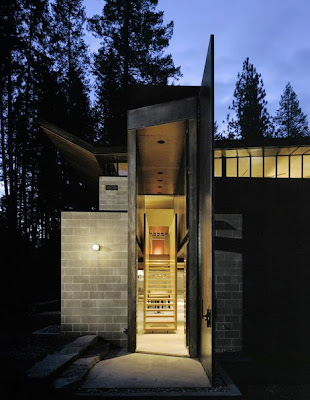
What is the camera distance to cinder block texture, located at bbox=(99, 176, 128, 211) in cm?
1280

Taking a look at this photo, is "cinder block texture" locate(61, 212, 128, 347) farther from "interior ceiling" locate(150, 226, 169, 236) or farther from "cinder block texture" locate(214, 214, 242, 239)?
"interior ceiling" locate(150, 226, 169, 236)

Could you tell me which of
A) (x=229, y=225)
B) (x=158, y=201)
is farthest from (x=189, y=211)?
(x=158, y=201)

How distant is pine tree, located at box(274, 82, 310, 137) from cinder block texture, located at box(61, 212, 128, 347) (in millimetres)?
33332

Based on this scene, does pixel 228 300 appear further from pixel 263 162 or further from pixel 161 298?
pixel 263 162

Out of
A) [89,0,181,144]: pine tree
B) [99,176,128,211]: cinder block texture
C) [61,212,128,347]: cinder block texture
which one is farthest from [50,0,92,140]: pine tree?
[61,212,128,347]: cinder block texture

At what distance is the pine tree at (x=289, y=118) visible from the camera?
3928 centimetres

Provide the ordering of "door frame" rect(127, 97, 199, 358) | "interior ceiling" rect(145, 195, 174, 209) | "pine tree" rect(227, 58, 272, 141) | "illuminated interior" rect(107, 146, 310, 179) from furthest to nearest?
"pine tree" rect(227, 58, 272, 141) < "interior ceiling" rect(145, 195, 174, 209) < "illuminated interior" rect(107, 146, 310, 179) < "door frame" rect(127, 97, 199, 358)

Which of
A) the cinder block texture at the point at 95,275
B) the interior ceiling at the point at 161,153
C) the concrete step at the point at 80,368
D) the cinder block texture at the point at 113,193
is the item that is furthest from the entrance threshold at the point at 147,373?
the cinder block texture at the point at 113,193

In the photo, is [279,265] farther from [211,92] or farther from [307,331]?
[211,92]

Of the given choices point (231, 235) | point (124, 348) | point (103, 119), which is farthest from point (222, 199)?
point (103, 119)

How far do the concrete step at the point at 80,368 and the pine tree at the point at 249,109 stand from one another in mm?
29729

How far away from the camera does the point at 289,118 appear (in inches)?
1567

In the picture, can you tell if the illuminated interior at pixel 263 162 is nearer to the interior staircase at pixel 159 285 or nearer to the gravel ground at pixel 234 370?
the interior staircase at pixel 159 285

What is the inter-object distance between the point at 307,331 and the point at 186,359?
11.1 ft
